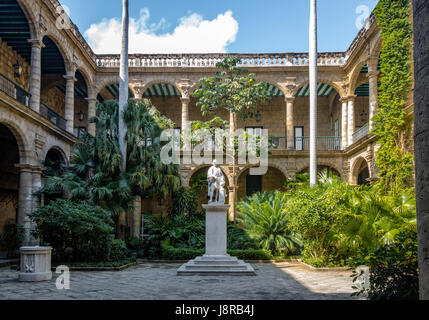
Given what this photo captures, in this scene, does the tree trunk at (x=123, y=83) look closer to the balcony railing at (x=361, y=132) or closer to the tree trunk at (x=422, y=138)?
the balcony railing at (x=361, y=132)

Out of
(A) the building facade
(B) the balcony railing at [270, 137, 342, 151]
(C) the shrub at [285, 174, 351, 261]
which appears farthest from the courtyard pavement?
(B) the balcony railing at [270, 137, 342, 151]

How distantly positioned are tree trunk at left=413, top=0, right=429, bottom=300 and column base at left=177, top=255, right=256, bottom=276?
8084mm

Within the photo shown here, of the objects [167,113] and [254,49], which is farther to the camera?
[167,113]

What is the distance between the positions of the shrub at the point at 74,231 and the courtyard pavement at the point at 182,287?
4.00 feet

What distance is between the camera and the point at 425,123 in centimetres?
247

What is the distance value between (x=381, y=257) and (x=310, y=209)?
233 inches

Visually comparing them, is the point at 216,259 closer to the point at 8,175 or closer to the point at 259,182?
the point at 8,175

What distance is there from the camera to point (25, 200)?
13812 mm

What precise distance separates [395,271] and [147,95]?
21.5 metres

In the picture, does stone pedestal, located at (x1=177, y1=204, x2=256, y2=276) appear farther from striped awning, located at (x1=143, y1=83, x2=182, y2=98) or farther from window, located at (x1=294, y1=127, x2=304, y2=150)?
window, located at (x1=294, y1=127, x2=304, y2=150)

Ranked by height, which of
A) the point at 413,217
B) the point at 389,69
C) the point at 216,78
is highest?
the point at 216,78

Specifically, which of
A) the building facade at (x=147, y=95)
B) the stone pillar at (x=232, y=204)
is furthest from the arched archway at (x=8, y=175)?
the stone pillar at (x=232, y=204)

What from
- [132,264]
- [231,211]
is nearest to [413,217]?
[132,264]
